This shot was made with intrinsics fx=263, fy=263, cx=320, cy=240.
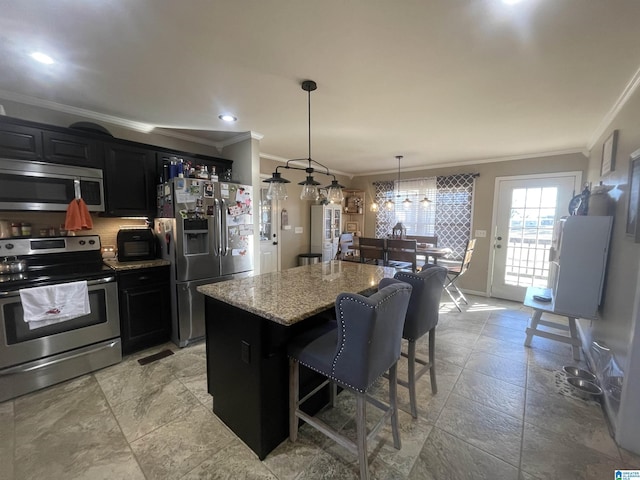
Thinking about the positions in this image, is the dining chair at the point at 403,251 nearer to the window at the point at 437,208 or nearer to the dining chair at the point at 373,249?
the dining chair at the point at 373,249

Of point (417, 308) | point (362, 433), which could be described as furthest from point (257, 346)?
point (417, 308)

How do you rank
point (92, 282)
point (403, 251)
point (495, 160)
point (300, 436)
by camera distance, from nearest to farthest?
point (300, 436) → point (92, 282) → point (403, 251) → point (495, 160)

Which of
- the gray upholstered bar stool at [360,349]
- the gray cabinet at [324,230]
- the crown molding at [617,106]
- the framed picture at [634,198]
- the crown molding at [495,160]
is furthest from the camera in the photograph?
the gray cabinet at [324,230]

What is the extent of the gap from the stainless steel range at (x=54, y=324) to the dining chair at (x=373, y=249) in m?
3.10

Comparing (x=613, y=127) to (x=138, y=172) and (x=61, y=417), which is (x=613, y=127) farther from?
(x=61, y=417)

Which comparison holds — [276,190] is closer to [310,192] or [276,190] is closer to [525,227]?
[310,192]

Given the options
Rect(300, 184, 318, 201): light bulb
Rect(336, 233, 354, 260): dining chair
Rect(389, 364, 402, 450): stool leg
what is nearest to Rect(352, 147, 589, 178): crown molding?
Rect(336, 233, 354, 260): dining chair

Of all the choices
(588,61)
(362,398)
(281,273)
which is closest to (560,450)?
(362,398)

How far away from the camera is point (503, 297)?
4.59m

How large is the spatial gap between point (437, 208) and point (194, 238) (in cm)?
437

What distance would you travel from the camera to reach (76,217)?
7.93ft

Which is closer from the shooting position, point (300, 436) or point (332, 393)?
point (300, 436)

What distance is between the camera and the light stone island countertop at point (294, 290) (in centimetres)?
139

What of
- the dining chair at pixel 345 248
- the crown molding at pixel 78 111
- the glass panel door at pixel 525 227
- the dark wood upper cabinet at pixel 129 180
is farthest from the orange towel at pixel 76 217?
the glass panel door at pixel 525 227
